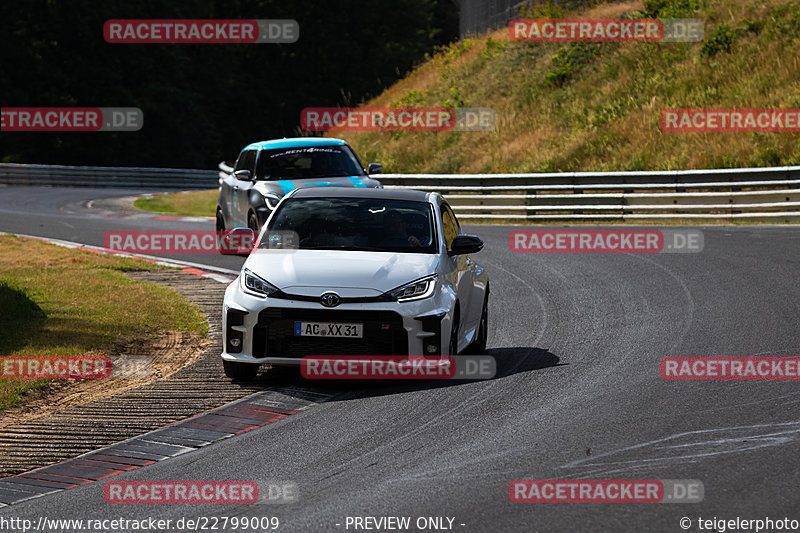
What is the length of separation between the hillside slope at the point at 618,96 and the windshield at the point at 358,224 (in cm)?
1705

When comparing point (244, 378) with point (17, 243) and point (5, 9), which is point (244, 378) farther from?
point (5, 9)

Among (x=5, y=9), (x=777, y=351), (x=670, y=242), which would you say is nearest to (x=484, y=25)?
(x=5, y=9)

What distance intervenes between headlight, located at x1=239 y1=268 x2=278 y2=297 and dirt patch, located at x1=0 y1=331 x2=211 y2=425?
128cm

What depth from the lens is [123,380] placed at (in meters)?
9.84

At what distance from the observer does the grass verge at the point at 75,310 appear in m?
10.9

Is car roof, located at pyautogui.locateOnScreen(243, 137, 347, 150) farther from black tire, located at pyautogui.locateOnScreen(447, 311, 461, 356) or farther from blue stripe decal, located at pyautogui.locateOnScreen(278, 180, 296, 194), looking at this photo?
black tire, located at pyautogui.locateOnScreen(447, 311, 461, 356)

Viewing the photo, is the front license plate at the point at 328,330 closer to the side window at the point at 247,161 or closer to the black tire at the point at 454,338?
the black tire at the point at 454,338

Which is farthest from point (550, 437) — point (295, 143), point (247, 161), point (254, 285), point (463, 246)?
point (247, 161)

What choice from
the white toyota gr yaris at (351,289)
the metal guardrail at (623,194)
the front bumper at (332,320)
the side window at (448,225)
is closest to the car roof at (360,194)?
the white toyota gr yaris at (351,289)

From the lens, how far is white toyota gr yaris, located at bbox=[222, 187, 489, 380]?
884 centimetres

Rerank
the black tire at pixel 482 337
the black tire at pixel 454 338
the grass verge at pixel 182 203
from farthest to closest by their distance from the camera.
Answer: the grass verge at pixel 182 203
the black tire at pixel 482 337
the black tire at pixel 454 338

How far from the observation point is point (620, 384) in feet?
29.0

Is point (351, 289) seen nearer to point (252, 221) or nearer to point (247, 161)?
point (252, 221)

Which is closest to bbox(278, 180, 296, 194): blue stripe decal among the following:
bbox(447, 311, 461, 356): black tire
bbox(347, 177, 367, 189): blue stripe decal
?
bbox(347, 177, 367, 189): blue stripe decal
